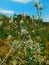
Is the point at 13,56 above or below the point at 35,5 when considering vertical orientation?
below

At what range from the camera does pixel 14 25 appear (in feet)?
57.7

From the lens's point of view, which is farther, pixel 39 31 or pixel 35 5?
pixel 39 31

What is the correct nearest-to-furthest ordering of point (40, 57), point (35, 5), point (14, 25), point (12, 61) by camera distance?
point (12, 61)
point (40, 57)
point (35, 5)
point (14, 25)

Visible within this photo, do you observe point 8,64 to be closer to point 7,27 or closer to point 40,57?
point 40,57

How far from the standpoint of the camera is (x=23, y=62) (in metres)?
10.3

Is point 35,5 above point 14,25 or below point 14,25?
above

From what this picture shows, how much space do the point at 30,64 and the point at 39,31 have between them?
523 centimetres

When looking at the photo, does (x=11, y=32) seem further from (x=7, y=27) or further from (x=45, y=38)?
(x=45, y=38)

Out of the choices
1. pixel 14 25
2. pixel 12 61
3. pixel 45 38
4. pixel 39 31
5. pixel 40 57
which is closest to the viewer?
pixel 12 61

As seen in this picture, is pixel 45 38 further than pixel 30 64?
Yes

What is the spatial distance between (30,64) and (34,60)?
24 cm

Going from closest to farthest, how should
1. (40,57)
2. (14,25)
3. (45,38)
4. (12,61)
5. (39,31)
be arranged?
(12,61), (40,57), (45,38), (39,31), (14,25)

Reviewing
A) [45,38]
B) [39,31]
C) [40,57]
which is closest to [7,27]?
[39,31]

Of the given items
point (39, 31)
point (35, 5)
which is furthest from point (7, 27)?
point (35, 5)
